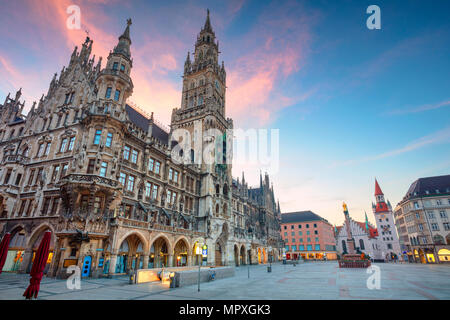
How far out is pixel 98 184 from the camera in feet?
75.5

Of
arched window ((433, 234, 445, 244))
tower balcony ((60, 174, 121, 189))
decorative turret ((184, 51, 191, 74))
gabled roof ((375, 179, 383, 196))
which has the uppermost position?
decorative turret ((184, 51, 191, 74))

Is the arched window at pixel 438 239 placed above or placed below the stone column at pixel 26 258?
above

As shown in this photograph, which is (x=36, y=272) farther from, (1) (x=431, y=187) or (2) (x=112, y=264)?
(1) (x=431, y=187)

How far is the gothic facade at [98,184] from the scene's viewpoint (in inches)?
902

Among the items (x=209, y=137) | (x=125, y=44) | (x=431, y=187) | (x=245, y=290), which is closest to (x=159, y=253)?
(x=245, y=290)

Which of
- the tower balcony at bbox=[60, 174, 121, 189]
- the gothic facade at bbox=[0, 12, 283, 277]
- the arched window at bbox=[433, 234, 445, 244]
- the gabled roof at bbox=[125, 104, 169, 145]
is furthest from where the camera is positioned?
the arched window at bbox=[433, 234, 445, 244]

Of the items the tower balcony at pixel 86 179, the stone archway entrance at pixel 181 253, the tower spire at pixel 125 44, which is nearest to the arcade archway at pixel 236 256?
the stone archway entrance at pixel 181 253

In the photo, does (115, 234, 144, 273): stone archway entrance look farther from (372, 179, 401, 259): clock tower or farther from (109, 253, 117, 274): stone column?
(372, 179, 401, 259): clock tower

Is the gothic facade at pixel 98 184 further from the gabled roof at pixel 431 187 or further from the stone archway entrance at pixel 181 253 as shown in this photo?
the gabled roof at pixel 431 187

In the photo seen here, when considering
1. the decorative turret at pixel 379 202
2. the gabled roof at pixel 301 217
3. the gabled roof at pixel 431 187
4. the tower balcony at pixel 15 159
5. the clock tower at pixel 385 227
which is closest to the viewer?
the tower balcony at pixel 15 159

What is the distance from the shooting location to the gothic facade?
75.2ft

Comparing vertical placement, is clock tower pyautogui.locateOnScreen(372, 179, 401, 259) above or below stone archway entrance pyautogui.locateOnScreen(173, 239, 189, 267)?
above

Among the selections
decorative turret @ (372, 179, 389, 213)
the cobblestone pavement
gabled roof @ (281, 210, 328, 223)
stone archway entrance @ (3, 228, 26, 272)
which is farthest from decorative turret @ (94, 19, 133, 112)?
decorative turret @ (372, 179, 389, 213)
